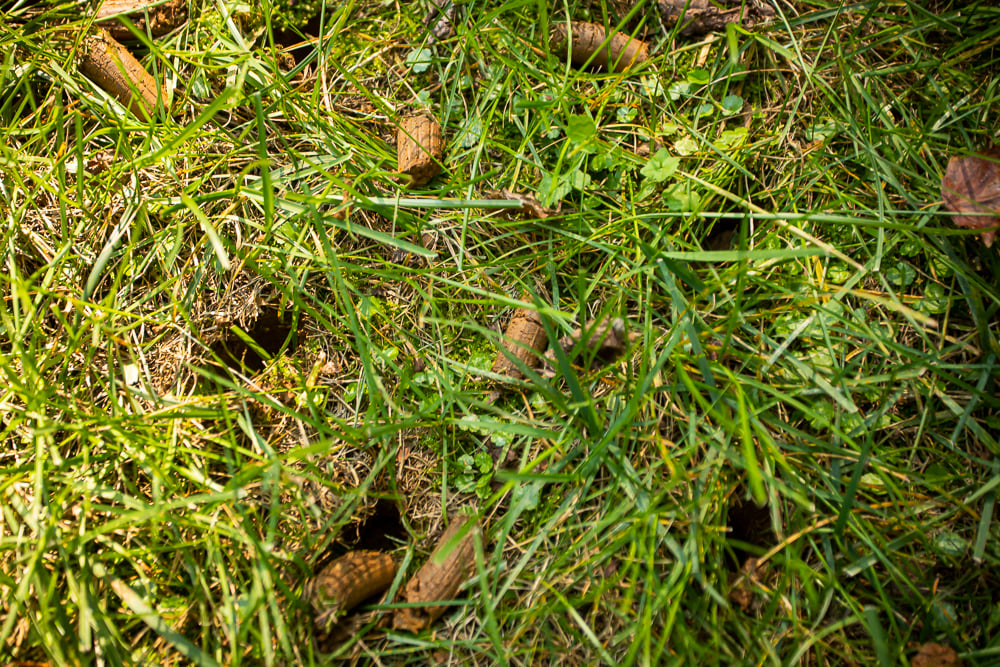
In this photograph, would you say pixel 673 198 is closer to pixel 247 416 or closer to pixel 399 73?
pixel 399 73

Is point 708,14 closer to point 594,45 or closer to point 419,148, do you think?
point 594,45

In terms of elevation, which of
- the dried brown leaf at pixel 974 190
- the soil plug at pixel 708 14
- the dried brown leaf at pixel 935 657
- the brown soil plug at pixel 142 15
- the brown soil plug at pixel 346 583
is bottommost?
the dried brown leaf at pixel 935 657

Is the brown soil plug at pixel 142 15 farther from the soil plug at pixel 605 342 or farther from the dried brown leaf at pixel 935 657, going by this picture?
the dried brown leaf at pixel 935 657

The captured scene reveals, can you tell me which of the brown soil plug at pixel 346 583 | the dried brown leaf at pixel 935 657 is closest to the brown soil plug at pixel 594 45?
the brown soil plug at pixel 346 583

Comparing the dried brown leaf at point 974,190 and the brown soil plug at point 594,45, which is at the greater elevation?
the brown soil plug at point 594,45

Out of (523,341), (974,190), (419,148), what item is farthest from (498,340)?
(974,190)

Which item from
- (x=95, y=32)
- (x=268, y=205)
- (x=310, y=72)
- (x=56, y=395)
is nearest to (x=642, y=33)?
(x=310, y=72)
